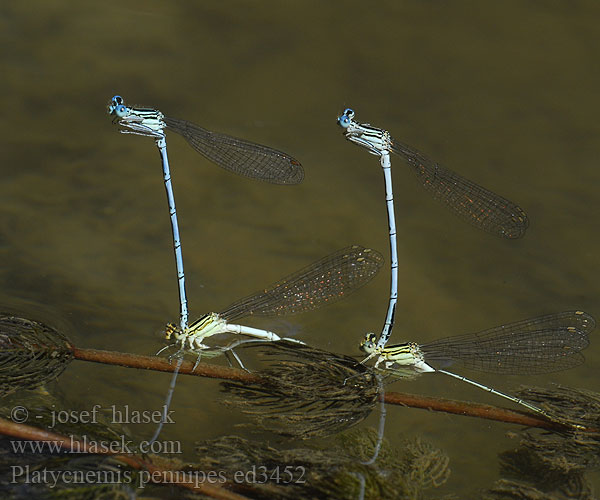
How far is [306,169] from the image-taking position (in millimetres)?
6098

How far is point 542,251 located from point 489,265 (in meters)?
0.51

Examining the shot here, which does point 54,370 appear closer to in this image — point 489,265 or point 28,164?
point 28,164

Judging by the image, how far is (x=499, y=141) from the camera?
20.4ft

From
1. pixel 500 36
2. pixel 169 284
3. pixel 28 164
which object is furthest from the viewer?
pixel 500 36

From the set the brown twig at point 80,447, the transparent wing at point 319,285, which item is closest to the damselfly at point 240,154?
the transparent wing at point 319,285

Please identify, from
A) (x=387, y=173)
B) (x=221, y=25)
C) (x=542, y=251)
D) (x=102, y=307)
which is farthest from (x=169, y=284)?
(x=221, y=25)

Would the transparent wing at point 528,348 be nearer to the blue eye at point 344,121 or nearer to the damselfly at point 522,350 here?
the damselfly at point 522,350

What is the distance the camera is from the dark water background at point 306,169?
478 centimetres

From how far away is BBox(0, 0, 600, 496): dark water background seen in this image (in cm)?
478

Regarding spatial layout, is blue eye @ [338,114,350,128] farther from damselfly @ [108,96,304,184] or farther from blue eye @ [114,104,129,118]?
blue eye @ [114,104,129,118]

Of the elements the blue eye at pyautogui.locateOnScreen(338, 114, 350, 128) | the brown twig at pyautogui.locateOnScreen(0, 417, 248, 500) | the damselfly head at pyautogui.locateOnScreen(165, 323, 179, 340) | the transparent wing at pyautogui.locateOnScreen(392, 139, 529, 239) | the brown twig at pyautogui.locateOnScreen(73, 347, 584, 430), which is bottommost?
the brown twig at pyautogui.locateOnScreen(0, 417, 248, 500)

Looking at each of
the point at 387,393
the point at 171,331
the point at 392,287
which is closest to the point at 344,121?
the point at 392,287

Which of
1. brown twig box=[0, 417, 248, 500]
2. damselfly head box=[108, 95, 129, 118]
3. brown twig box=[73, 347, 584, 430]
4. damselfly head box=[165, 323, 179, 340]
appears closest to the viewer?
brown twig box=[0, 417, 248, 500]

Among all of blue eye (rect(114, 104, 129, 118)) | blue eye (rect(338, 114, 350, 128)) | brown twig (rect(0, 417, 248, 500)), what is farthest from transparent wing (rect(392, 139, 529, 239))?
brown twig (rect(0, 417, 248, 500))
